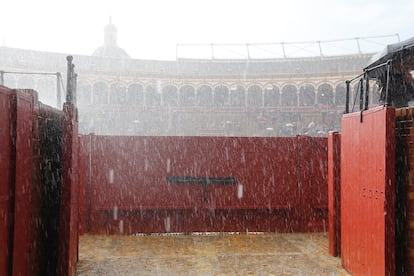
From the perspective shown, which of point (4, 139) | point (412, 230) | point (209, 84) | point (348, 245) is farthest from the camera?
point (209, 84)

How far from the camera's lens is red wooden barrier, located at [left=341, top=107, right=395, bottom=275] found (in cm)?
461

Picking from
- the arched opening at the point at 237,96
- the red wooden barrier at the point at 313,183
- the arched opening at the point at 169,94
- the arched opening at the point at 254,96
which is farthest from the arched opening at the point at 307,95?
the red wooden barrier at the point at 313,183

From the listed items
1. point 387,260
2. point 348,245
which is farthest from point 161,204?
point 387,260

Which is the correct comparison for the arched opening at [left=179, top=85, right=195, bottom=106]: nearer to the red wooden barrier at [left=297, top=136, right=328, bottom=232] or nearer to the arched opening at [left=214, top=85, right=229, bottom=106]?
the arched opening at [left=214, top=85, right=229, bottom=106]

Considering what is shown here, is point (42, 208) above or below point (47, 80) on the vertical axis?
below

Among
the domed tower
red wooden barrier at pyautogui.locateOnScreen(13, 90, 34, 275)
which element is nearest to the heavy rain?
red wooden barrier at pyautogui.locateOnScreen(13, 90, 34, 275)

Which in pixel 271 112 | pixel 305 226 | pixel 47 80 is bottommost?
pixel 305 226

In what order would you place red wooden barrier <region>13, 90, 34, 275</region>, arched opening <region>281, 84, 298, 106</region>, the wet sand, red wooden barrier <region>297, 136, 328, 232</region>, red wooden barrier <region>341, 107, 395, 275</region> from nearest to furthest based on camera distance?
1. red wooden barrier <region>13, 90, 34, 275</region>
2. red wooden barrier <region>341, 107, 395, 275</region>
3. the wet sand
4. red wooden barrier <region>297, 136, 328, 232</region>
5. arched opening <region>281, 84, 298, 106</region>

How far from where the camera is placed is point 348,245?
602cm

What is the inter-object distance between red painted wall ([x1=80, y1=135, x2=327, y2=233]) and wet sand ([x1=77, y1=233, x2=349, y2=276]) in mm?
354

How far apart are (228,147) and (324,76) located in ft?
110

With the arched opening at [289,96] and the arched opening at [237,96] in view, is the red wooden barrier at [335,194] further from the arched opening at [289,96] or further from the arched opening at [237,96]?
the arched opening at [289,96]

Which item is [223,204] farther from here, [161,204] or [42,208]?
[42,208]

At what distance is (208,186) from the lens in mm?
8898
